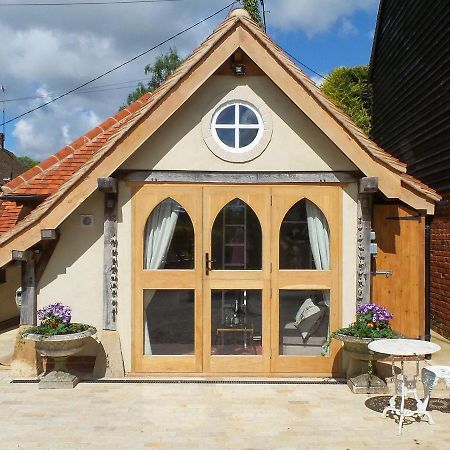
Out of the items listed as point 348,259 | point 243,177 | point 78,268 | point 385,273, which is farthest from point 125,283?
point 385,273

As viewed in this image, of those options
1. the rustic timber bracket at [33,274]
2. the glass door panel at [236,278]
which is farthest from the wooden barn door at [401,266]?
the rustic timber bracket at [33,274]

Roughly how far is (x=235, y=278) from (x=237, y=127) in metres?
2.21

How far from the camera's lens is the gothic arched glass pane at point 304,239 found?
24.9 feet

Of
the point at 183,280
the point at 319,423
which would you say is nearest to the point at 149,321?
the point at 183,280

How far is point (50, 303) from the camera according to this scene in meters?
7.57

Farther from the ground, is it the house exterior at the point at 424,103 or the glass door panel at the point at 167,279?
the house exterior at the point at 424,103

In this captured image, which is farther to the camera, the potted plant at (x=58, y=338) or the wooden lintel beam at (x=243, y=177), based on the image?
the wooden lintel beam at (x=243, y=177)

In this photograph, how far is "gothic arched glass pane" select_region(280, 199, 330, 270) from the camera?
7590mm

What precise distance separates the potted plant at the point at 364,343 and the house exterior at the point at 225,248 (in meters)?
0.47

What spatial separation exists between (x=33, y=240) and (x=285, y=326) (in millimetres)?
3781

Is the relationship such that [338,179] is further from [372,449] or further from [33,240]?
[33,240]

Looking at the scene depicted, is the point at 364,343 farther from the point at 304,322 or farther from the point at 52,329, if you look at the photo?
the point at 52,329

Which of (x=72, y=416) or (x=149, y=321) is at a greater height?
(x=149, y=321)

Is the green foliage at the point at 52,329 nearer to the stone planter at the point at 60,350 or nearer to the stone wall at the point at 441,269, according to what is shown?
the stone planter at the point at 60,350
